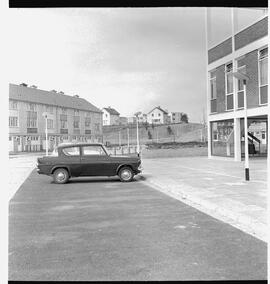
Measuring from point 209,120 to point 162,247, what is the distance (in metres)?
21.9

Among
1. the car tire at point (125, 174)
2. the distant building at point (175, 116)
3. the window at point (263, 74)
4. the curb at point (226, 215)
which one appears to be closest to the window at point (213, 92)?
the window at point (263, 74)

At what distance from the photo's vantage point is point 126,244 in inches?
220

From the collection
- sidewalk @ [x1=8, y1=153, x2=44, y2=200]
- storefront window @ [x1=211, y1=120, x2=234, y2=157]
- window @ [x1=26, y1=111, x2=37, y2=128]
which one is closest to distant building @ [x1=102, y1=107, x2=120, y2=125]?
sidewalk @ [x1=8, y1=153, x2=44, y2=200]

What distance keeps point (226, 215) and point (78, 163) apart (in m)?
7.60

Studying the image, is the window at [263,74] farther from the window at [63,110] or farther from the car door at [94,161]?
the window at [63,110]

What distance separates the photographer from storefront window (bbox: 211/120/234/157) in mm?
25734

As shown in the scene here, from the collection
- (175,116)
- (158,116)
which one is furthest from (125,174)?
(175,116)

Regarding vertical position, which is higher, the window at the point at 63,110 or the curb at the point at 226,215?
the window at the point at 63,110

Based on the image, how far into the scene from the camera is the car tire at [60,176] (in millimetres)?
14086

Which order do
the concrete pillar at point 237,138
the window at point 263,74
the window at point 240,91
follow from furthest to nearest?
1. the concrete pillar at point 237,138
2. the window at point 240,91
3. the window at point 263,74

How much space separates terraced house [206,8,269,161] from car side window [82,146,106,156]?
6.96 metres

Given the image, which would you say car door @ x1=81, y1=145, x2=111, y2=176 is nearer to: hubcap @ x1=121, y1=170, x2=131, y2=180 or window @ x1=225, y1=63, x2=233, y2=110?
hubcap @ x1=121, y1=170, x2=131, y2=180

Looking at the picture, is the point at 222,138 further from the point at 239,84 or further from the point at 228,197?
the point at 228,197

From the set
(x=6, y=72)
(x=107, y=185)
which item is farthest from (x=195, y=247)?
(x=107, y=185)
